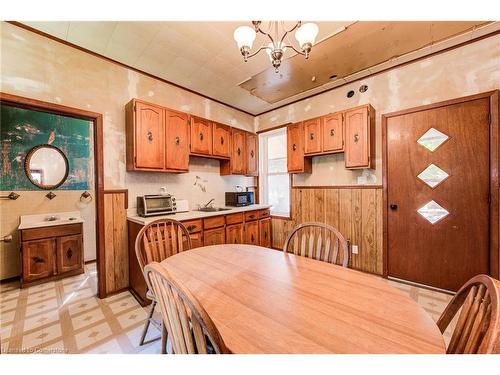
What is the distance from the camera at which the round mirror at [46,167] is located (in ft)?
9.28

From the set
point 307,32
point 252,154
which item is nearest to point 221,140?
point 252,154

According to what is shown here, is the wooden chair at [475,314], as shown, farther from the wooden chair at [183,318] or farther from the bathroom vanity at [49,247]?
the bathroom vanity at [49,247]

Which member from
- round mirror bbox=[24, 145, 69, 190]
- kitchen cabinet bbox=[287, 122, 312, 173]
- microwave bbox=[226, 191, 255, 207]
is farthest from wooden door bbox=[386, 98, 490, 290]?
round mirror bbox=[24, 145, 69, 190]

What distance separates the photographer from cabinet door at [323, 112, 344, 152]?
2777 mm

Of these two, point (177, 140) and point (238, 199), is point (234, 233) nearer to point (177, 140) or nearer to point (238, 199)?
point (238, 199)

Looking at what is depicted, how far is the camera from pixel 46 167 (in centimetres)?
296

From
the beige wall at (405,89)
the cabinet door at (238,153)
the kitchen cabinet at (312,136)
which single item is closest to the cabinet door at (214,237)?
the cabinet door at (238,153)

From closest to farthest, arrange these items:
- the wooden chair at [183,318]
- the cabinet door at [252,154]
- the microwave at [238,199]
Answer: the wooden chair at [183,318] < the microwave at [238,199] < the cabinet door at [252,154]

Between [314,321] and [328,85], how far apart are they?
3.15 metres

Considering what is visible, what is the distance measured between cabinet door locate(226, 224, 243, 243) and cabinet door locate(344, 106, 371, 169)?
1.75 m

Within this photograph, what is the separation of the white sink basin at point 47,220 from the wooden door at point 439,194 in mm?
4338

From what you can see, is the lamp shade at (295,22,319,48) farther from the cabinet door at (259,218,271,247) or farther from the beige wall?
the cabinet door at (259,218,271,247)

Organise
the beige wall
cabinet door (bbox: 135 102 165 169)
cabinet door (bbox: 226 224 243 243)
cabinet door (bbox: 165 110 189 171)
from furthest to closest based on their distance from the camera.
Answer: cabinet door (bbox: 226 224 243 243) → cabinet door (bbox: 165 110 189 171) → cabinet door (bbox: 135 102 165 169) → the beige wall
